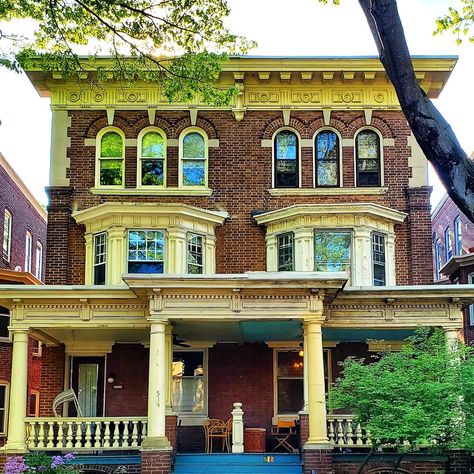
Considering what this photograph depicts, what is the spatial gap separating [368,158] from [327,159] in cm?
117

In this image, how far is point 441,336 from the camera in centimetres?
1875

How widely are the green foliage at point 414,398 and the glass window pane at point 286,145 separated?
784 centimetres

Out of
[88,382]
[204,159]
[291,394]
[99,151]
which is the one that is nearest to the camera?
[291,394]

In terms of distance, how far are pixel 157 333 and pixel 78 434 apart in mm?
3000

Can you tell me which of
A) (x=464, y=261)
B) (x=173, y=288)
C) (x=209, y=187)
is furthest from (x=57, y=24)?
(x=464, y=261)

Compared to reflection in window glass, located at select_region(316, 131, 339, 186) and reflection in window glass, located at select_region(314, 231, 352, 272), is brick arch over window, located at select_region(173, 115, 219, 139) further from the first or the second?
reflection in window glass, located at select_region(314, 231, 352, 272)

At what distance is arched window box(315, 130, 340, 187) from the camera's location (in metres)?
24.2

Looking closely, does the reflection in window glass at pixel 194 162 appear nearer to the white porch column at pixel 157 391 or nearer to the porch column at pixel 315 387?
the white porch column at pixel 157 391

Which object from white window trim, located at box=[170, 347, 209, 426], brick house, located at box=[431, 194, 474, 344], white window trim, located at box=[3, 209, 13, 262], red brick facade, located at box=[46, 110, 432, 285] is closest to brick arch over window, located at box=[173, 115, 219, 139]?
red brick facade, located at box=[46, 110, 432, 285]

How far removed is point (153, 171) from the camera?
2422 centimetres

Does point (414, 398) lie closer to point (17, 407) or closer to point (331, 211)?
point (331, 211)

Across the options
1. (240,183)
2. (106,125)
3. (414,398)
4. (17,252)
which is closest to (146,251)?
(240,183)

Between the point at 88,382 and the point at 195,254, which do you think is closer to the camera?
the point at 195,254

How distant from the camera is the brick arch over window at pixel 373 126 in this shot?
2433cm
